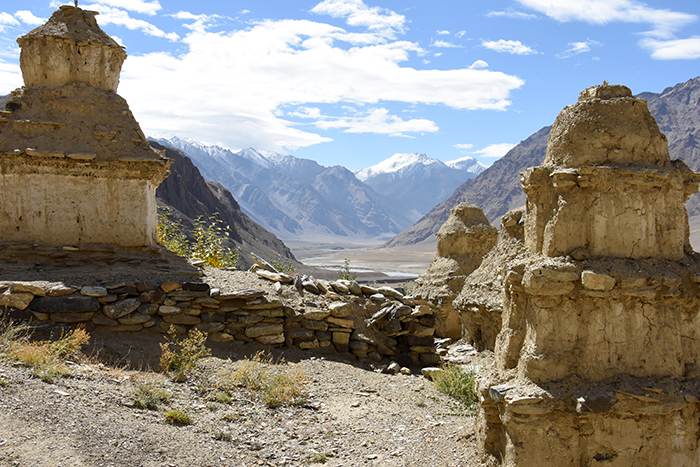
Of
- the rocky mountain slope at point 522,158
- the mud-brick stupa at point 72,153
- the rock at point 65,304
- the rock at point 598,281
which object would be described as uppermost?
the rocky mountain slope at point 522,158

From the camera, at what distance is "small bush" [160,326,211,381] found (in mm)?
6621

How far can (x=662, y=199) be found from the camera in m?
4.67

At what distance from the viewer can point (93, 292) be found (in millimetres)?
7680

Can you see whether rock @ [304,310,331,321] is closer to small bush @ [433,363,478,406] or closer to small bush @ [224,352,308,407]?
small bush @ [224,352,308,407]

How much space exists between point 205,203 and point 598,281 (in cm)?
7338

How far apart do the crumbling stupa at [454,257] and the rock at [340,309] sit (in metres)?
3.29

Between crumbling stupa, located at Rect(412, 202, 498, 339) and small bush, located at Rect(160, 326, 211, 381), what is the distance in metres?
5.46

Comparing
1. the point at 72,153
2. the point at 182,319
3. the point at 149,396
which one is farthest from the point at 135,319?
the point at 72,153

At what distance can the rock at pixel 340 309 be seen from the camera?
8477 mm

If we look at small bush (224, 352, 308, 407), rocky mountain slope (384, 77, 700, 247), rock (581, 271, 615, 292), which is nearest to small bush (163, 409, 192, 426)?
small bush (224, 352, 308, 407)

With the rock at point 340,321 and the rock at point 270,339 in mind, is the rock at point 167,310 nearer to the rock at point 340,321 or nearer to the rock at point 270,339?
the rock at point 270,339

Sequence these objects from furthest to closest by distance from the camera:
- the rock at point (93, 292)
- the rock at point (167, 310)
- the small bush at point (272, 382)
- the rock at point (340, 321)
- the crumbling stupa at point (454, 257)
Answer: the crumbling stupa at point (454, 257) < the rock at point (340, 321) < the rock at point (167, 310) < the rock at point (93, 292) < the small bush at point (272, 382)

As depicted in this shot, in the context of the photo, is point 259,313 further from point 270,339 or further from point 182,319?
point 182,319

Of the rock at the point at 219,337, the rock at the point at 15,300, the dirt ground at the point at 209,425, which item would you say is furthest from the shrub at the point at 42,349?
the rock at the point at 219,337
